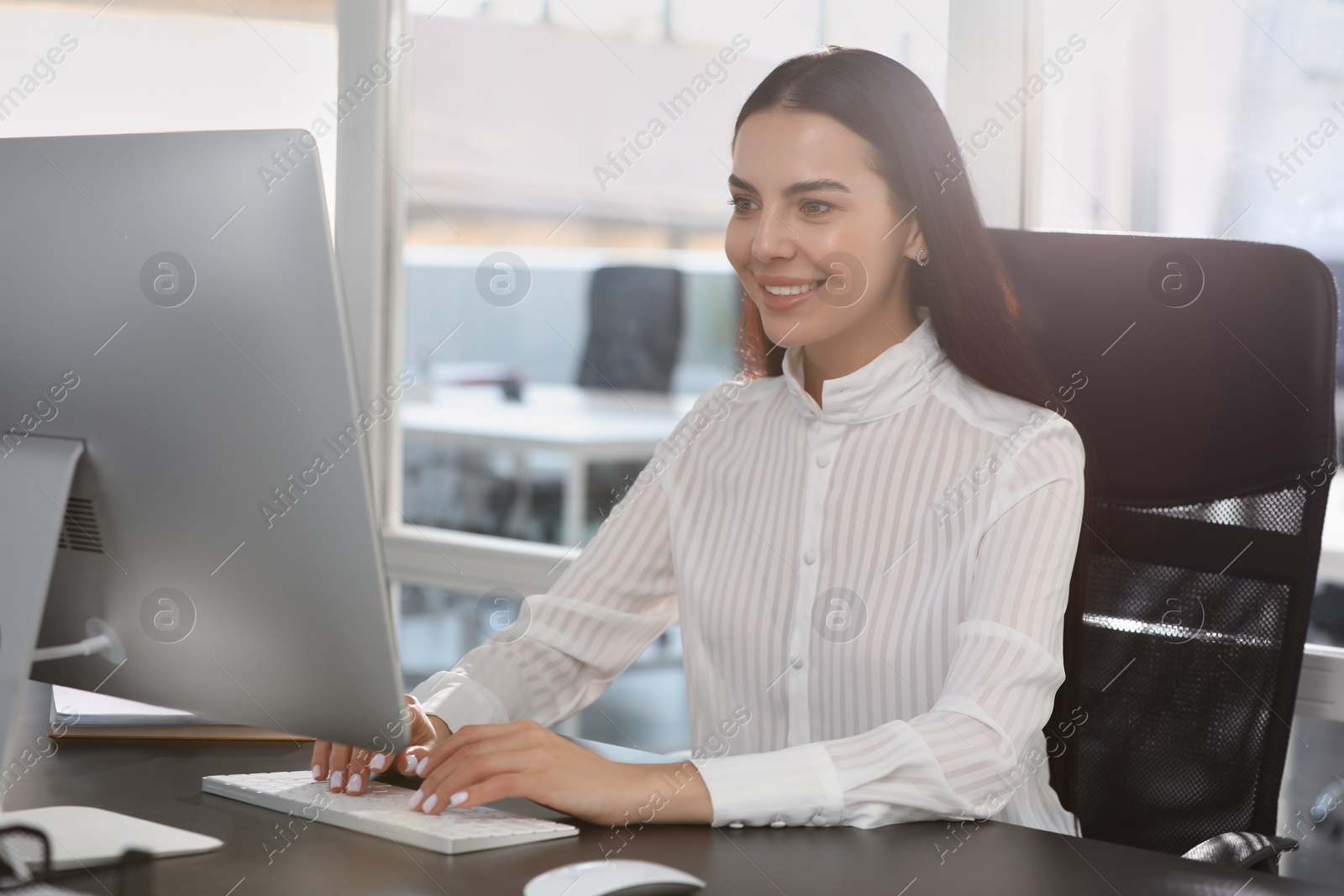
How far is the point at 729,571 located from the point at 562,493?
6.64 ft

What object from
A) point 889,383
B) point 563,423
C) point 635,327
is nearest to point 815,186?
point 889,383

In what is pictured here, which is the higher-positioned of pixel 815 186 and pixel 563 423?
pixel 815 186

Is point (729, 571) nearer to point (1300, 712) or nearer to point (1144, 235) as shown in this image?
point (1144, 235)

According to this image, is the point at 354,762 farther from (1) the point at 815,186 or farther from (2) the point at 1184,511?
(2) the point at 1184,511

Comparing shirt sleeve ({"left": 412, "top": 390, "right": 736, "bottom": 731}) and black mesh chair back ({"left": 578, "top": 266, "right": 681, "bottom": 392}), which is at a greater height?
black mesh chair back ({"left": 578, "top": 266, "right": 681, "bottom": 392})

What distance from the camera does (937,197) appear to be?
1.43m

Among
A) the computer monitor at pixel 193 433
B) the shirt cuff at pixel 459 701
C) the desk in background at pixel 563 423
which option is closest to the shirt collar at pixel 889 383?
the shirt cuff at pixel 459 701

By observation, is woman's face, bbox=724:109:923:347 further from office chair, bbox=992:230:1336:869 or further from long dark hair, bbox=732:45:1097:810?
office chair, bbox=992:230:1336:869

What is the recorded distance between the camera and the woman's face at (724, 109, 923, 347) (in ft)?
4.63

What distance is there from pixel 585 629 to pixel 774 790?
1.66ft

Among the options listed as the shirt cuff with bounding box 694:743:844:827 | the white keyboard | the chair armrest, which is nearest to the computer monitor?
the white keyboard

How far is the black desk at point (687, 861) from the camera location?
851 millimetres

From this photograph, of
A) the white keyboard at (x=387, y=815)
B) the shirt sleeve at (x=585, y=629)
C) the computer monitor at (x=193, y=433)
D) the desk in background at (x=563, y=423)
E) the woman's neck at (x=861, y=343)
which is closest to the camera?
the computer monitor at (x=193, y=433)

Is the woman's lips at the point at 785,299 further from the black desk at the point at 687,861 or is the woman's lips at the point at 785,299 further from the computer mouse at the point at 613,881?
the computer mouse at the point at 613,881
